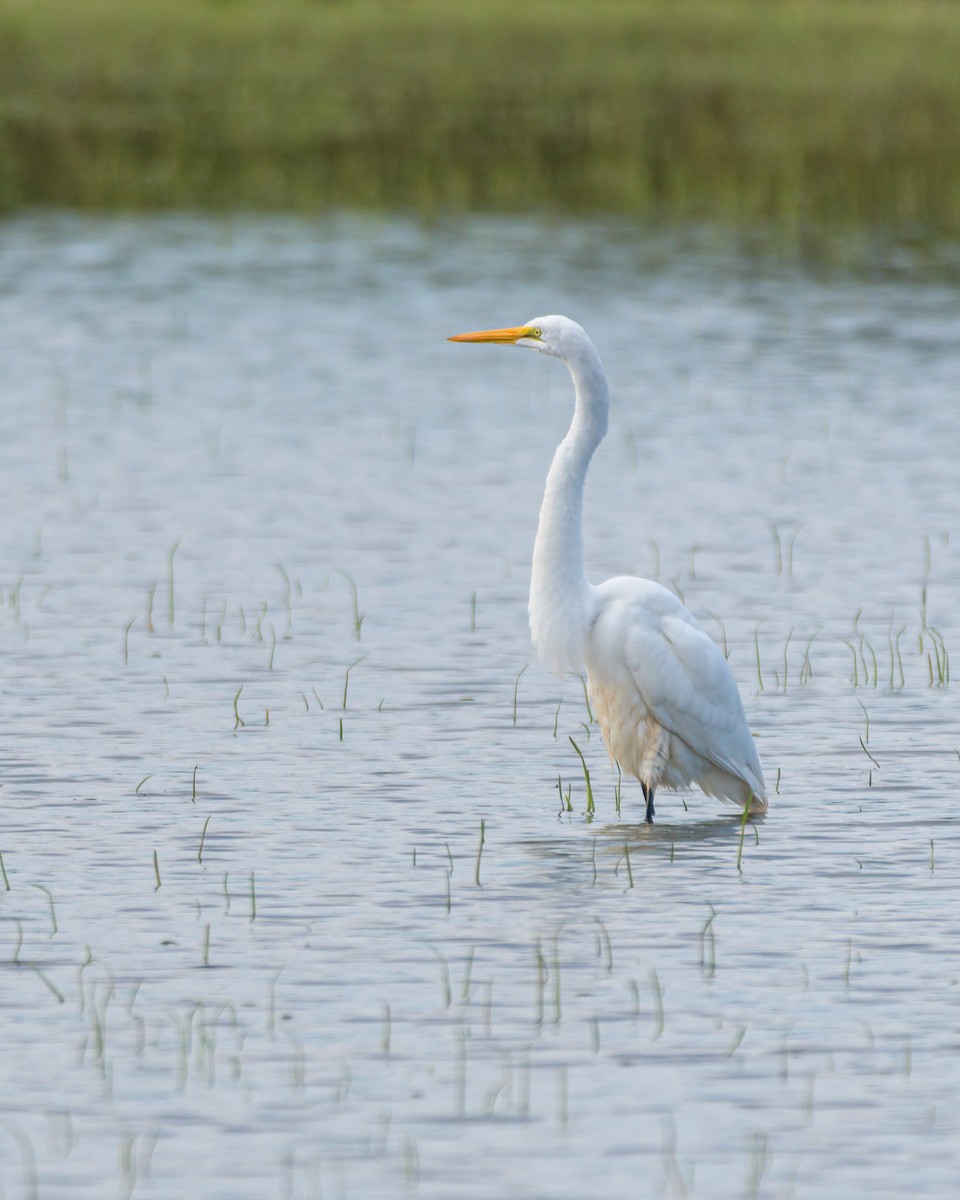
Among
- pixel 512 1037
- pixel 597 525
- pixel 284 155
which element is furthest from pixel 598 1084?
pixel 284 155

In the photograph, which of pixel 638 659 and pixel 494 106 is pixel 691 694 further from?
pixel 494 106

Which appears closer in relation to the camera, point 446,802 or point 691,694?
point 691,694

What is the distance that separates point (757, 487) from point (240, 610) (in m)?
5.09

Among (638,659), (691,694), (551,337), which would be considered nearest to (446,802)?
(638,659)

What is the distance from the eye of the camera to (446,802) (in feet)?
31.7

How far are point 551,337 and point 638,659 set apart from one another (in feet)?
4.64

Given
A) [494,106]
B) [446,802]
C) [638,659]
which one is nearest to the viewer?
[638,659]

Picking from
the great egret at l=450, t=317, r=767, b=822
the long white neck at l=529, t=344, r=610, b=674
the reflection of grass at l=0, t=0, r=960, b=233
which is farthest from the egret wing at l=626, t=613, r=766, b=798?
the reflection of grass at l=0, t=0, r=960, b=233

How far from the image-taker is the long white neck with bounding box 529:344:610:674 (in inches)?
372

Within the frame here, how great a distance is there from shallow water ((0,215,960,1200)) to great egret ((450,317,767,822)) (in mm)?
264

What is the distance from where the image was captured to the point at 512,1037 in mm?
6988

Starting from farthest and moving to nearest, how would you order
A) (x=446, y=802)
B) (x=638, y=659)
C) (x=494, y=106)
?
1. (x=494, y=106)
2. (x=446, y=802)
3. (x=638, y=659)

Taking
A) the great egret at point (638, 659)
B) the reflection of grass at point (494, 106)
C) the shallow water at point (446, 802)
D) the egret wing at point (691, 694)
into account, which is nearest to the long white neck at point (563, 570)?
the great egret at point (638, 659)

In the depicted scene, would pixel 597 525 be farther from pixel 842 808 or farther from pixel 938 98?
pixel 938 98
